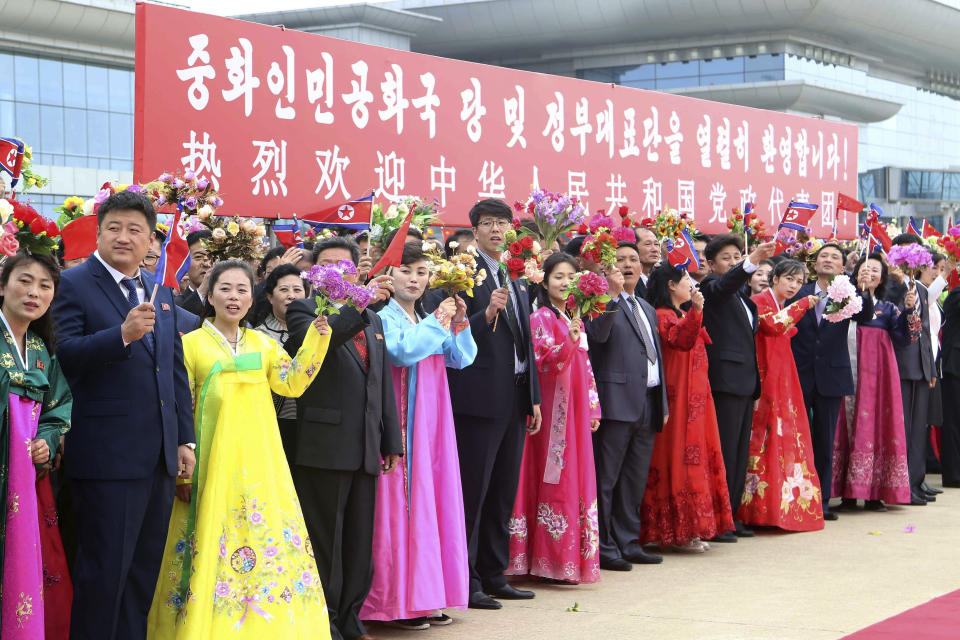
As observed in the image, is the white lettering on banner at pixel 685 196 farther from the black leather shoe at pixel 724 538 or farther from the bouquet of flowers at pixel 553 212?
the bouquet of flowers at pixel 553 212

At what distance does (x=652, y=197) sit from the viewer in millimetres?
10109

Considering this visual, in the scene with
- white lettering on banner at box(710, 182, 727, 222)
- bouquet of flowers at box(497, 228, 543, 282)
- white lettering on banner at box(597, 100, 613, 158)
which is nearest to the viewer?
bouquet of flowers at box(497, 228, 543, 282)

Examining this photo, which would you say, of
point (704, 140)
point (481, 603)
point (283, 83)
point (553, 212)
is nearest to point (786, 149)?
point (704, 140)

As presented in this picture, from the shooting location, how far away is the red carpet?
466 cm

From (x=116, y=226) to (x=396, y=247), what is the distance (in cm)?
117

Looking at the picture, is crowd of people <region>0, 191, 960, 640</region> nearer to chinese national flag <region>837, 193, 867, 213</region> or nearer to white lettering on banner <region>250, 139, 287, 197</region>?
white lettering on banner <region>250, 139, 287, 197</region>

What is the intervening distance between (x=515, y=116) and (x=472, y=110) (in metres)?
0.50

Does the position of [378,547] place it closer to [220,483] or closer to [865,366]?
[220,483]

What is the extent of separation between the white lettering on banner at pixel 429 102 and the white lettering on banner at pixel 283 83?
111 centimetres

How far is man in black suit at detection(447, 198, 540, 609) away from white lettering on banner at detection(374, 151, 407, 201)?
6.85ft

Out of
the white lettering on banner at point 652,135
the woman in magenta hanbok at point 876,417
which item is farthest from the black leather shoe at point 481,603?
the white lettering on banner at point 652,135

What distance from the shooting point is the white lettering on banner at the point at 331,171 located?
7.38 metres

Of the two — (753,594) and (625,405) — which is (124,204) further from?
(753,594)

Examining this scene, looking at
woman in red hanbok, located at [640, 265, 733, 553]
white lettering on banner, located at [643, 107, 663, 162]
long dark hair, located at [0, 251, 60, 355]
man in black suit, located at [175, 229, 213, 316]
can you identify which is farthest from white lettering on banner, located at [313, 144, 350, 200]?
long dark hair, located at [0, 251, 60, 355]
